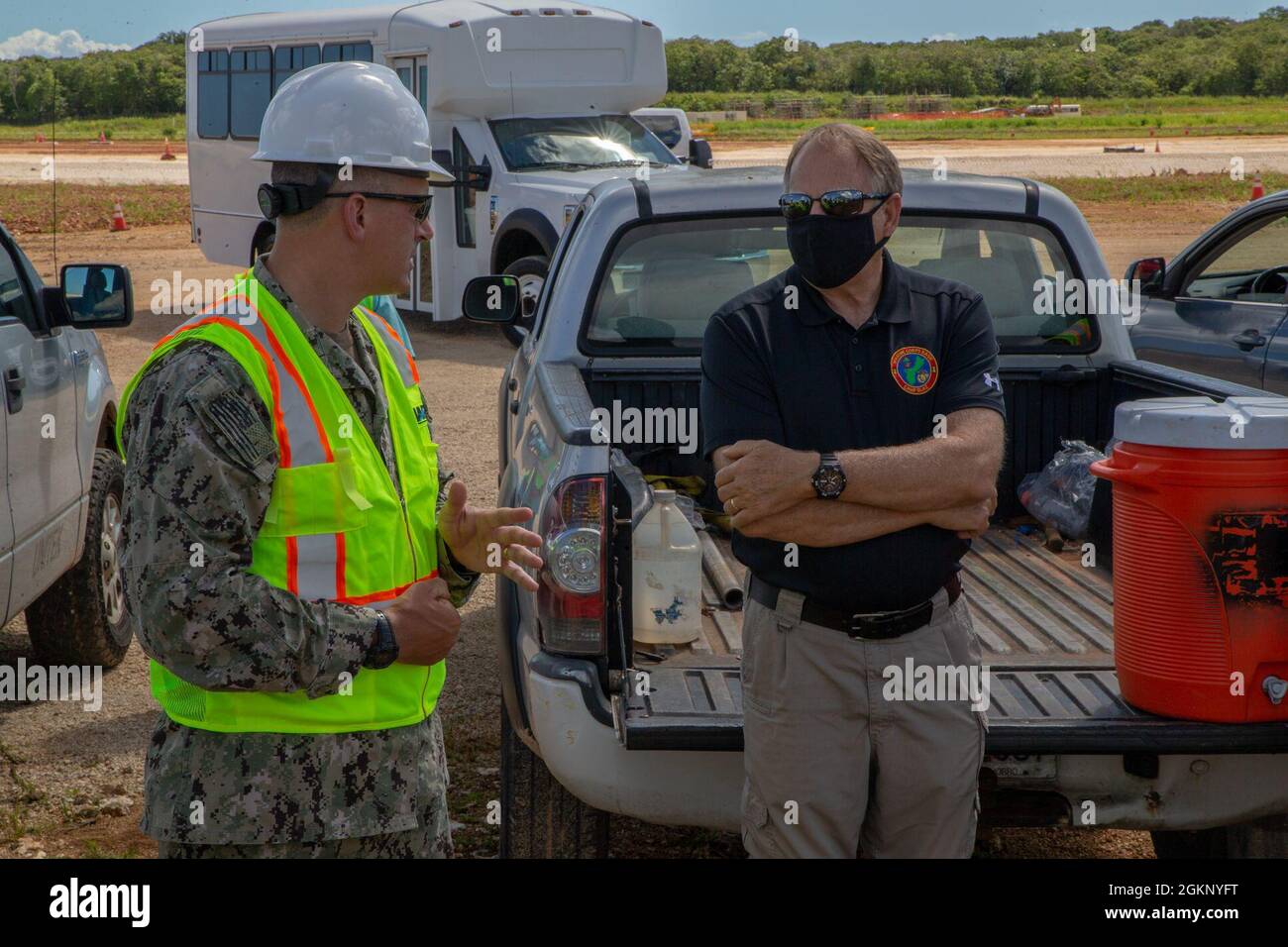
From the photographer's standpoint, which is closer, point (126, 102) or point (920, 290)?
point (920, 290)

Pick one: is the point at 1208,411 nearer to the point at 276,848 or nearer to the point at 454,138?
the point at 276,848

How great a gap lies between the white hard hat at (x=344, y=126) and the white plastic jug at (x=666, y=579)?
1642mm

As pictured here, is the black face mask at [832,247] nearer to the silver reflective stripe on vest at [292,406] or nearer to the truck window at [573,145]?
the silver reflective stripe on vest at [292,406]

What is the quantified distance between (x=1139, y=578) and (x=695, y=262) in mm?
2313

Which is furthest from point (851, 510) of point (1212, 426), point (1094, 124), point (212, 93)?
point (1094, 124)

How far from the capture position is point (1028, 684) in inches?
146

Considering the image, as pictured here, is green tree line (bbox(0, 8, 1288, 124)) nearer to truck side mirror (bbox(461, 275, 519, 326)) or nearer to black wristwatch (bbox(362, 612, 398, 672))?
truck side mirror (bbox(461, 275, 519, 326))

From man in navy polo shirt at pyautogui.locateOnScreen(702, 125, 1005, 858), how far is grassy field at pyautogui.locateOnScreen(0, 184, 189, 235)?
85.9 feet

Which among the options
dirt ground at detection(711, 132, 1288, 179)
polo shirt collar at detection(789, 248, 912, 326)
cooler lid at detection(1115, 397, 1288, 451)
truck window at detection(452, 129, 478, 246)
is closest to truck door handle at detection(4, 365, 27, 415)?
polo shirt collar at detection(789, 248, 912, 326)

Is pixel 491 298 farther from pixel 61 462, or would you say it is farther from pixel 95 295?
pixel 61 462

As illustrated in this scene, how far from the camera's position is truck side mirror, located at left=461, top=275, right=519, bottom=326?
5602 millimetres

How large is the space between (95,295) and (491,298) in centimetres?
137
